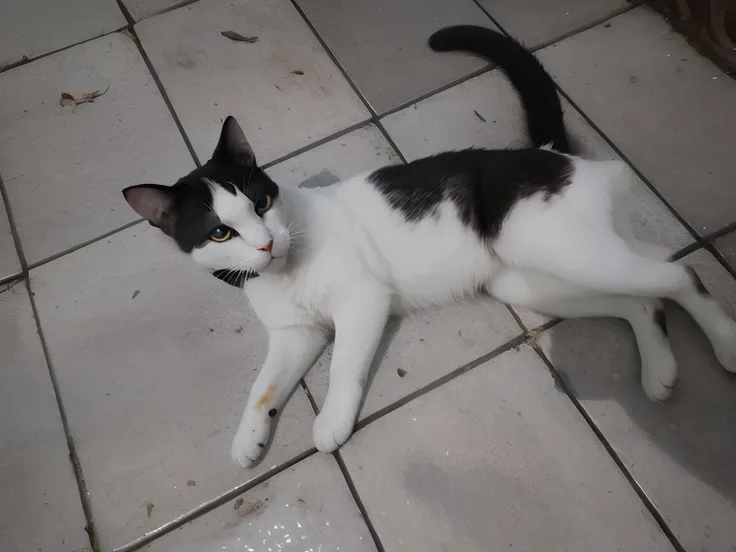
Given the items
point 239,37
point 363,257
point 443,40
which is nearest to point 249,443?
point 363,257

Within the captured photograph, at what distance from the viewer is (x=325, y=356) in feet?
4.52

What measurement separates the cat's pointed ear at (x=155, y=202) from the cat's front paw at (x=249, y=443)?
0.46m

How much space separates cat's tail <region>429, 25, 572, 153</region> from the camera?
1.38 m

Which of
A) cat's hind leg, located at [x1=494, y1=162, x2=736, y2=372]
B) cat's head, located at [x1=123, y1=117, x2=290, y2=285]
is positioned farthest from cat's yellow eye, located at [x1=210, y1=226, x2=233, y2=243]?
cat's hind leg, located at [x1=494, y1=162, x2=736, y2=372]

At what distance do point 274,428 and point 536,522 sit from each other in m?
0.59

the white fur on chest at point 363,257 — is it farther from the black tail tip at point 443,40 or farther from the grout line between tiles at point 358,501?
the black tail tip at point 443,40

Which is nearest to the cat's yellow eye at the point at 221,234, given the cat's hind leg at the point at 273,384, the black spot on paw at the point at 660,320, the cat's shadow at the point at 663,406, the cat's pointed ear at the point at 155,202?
the cat's pointed ear at the point at 155,202

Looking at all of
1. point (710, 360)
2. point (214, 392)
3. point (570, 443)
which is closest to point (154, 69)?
point (214, 392)

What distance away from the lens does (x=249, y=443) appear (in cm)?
124

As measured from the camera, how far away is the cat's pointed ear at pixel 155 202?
3.40 ft

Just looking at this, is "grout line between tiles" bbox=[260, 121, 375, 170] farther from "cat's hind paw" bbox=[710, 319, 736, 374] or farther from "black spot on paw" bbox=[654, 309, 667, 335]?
"cat's hind paw" bbox=[710, 319, 736, 374]

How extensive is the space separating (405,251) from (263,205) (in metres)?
0.34

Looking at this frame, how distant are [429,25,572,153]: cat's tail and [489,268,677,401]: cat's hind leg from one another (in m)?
0.34

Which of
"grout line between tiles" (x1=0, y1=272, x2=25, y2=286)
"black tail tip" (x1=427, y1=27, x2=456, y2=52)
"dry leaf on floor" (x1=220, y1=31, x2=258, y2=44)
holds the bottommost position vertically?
"grout line between tiles" (x1=0, y1=272, x2=25, y2=286)
